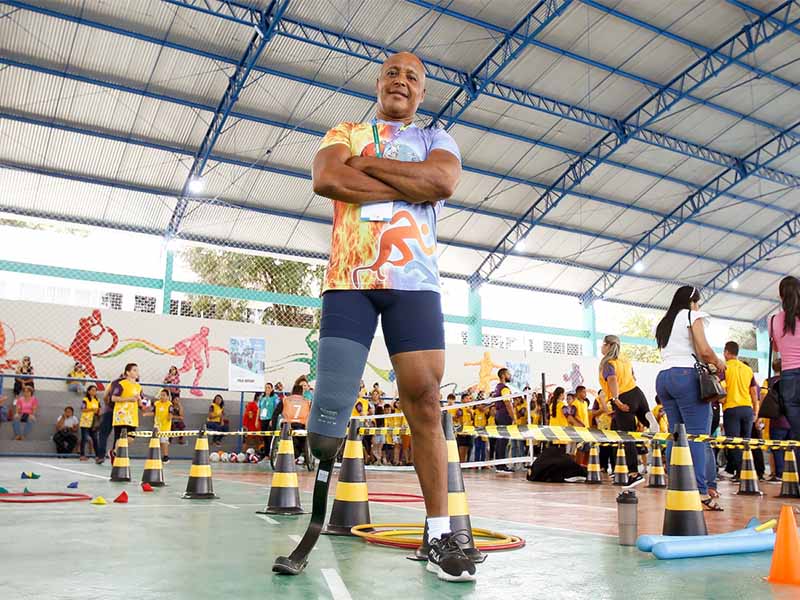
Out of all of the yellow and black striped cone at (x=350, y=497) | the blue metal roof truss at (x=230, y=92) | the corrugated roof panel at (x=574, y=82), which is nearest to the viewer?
the yellow and black striped cone at (x=350, y=497)

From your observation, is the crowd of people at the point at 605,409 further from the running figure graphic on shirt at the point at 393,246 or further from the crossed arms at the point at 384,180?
the crossed arms at the point at 384,180

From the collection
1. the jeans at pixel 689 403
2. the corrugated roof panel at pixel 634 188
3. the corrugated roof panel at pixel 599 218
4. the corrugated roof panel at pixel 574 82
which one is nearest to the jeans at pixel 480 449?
the jeans at pixel 689 403

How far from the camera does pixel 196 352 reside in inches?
770

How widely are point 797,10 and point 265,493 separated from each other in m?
19.2

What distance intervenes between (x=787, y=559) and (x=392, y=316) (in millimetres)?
1610

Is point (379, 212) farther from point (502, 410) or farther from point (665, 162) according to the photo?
point (665, 162)

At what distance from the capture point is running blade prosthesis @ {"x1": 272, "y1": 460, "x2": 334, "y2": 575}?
249 cm

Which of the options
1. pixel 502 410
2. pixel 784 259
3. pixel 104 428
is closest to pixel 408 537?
pixel 104 428

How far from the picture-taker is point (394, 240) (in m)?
2.55

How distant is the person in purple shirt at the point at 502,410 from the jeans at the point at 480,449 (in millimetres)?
541

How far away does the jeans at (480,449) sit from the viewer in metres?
15.4

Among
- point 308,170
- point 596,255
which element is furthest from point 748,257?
point 308,170

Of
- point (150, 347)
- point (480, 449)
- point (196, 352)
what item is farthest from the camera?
point (196, 352)

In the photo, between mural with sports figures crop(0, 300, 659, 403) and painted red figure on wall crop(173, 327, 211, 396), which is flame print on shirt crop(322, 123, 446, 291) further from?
painted red figure on wall crop(173, 327, 211, 396)
